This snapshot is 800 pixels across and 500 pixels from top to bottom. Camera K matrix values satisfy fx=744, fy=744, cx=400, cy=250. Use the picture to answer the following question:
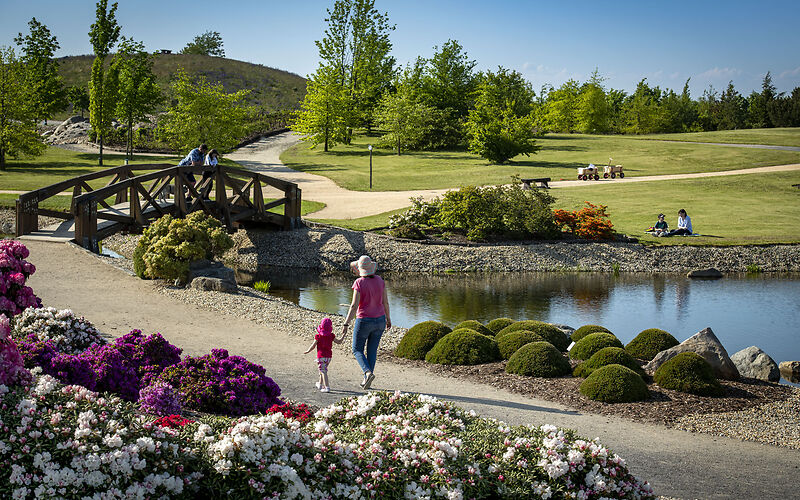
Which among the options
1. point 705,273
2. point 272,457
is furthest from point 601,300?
point 272,457

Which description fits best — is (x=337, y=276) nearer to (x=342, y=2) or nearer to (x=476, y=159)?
A: (x=476, y=159)

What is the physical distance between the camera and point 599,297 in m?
20.6

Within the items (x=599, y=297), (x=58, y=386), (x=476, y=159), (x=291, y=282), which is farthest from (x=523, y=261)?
A: (x=476, y=159)

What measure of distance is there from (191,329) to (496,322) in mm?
5431

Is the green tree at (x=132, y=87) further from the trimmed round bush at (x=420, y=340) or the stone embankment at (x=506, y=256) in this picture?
the trimmed round bush at (x=420, y=340)

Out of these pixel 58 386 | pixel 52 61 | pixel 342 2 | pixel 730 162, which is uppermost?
pixel 342 2

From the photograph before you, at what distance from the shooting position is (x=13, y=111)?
41125 millimetres

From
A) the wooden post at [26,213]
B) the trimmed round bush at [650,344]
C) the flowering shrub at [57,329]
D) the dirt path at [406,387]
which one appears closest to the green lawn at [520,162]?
the wooden post at [26,213]

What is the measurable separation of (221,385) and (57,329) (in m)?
2.42

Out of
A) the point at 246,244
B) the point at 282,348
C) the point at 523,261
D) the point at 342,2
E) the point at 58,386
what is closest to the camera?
the point at 58,386

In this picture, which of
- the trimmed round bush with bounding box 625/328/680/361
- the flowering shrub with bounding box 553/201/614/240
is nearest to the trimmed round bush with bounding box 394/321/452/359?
the trimmed round bush with bounding box 625/328/680/361

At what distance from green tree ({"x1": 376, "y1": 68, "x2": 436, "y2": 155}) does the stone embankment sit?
95.9 feet

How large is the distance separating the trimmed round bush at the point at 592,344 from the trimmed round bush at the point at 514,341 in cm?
57

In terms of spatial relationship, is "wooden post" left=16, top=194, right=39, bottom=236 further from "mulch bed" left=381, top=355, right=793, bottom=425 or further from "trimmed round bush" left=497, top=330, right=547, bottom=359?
"trimmed round bush" left=497, top=330, right=547, bottom=359
